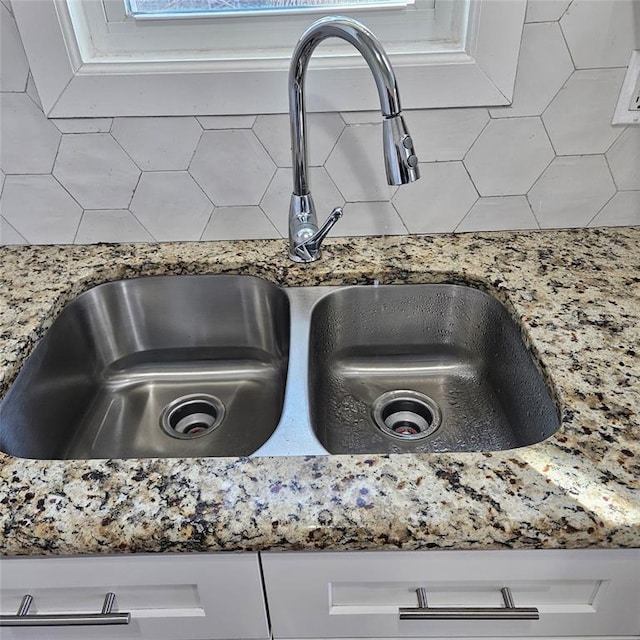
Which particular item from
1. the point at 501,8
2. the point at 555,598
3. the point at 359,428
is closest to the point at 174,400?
the point at 359,428

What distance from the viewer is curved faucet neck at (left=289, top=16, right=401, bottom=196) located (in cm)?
77

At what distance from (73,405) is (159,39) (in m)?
0.65

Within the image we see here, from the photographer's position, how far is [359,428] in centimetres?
97

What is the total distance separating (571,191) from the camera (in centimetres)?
107

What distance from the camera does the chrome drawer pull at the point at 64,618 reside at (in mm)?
671

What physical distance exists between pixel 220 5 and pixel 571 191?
0.71 meters

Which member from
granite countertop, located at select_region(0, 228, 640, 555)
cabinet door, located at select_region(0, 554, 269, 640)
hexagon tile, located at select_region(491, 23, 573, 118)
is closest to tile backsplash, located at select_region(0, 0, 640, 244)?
hexagon tile, located at select_region(491, 23, 573, 118)

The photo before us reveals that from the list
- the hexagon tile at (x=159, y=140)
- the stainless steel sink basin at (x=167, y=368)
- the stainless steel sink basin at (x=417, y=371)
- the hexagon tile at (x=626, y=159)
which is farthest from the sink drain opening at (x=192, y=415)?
the hexagon tile at (x=626, y=159)

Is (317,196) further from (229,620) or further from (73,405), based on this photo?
(229,620)

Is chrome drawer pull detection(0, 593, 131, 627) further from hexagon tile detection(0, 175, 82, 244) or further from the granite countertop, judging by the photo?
hexagon tile detection(0, 175, 82, 244)

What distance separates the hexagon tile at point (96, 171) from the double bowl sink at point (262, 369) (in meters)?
0.17

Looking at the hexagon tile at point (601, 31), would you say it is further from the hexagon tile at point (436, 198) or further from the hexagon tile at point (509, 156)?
the hexagon tile at point (436, 198)

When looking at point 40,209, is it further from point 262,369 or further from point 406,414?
point 406,414

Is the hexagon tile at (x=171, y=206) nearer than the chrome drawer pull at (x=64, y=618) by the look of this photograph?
No
